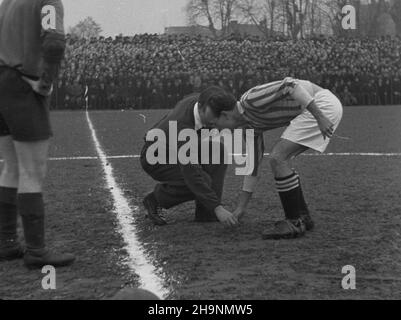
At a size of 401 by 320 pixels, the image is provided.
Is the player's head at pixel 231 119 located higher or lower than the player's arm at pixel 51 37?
lower

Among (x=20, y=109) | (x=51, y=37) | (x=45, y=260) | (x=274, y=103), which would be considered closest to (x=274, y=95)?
(x=274, y=103)

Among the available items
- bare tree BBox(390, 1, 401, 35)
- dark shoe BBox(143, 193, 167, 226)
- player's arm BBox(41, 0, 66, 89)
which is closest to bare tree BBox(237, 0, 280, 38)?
bare tree BBox(390, 1, 401, 35)

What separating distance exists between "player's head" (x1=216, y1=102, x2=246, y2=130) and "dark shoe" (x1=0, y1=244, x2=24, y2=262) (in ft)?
5.46

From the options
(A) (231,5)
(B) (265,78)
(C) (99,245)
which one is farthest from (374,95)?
(C) (99,245)

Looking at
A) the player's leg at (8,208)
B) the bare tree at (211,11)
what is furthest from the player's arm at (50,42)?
the bare tree at (211,11)

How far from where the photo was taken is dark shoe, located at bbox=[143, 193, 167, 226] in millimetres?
5602

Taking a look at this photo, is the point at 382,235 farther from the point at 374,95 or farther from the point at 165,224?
the point at 374,95

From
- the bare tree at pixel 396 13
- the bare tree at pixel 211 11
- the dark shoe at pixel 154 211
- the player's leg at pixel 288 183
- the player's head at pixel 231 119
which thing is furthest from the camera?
the bare tree at pixel 396 13

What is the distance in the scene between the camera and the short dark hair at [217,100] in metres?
4.80

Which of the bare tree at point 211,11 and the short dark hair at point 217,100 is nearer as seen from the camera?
the short dark hair at point 217,100

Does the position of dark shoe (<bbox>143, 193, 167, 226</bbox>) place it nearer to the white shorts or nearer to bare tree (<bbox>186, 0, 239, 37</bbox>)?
the white shorts

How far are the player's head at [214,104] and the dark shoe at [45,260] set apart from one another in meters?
1.40

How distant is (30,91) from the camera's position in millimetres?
4289

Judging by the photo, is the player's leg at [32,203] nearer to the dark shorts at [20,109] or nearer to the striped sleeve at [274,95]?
the dark shorts at [20,109]
